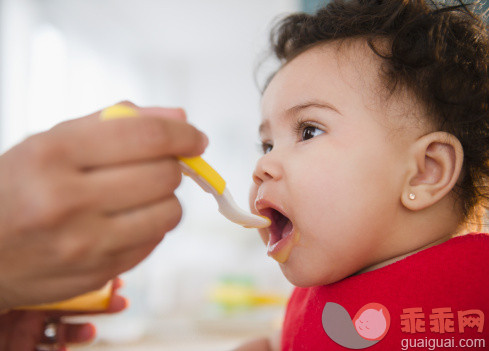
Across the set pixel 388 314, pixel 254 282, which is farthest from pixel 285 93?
pixel 254 282

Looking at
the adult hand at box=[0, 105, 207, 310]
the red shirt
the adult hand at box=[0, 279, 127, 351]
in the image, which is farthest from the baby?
the adult hand at box=[0, 279, 127, 351]

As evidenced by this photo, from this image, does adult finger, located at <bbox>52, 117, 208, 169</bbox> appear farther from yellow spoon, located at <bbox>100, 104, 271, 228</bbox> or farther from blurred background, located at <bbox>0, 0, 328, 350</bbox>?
blurred background, located at <bbox>0, 0, 328, 350</bbox>

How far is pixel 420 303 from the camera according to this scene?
55 cm

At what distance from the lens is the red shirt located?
534 mm

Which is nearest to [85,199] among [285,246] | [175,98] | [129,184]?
[129,184]

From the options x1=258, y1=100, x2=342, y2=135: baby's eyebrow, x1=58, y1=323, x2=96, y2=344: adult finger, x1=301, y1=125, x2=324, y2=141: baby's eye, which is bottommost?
x1=58, y1=323, x2=96, y2=344: adult finger

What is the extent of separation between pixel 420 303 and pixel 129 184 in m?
0.42

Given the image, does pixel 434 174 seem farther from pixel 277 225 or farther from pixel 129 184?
pixel 129 184

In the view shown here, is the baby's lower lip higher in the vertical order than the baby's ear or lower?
lower

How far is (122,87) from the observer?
2.94 meters

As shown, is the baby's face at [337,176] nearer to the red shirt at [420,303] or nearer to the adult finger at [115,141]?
the red shirt at [420,303]

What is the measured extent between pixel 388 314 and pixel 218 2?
A: 2755mm

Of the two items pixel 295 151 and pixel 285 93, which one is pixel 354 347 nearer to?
pixel 295 151

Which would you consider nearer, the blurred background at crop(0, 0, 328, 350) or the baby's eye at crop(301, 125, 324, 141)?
the baby's eye at crop(301, 125, 324, 141)
